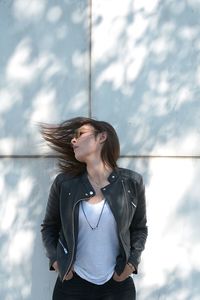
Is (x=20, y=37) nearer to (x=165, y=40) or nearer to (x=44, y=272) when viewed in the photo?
(x=165, y=40)

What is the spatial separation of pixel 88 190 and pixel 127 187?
0.26m

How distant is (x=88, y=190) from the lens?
2859 millimetres

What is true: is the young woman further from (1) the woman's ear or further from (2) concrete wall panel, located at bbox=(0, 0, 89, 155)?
(2) concrete wall panel, located at bbox=(0, 0, 89, 155)

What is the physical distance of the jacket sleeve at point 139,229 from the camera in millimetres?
2988

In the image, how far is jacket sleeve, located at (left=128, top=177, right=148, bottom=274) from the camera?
9.80 feet

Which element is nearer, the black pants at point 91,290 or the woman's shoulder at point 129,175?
the black pants at point 91,290

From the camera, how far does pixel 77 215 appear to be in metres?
2.83

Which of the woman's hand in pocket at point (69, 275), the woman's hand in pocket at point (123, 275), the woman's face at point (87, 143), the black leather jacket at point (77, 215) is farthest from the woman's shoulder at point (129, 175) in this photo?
the woman's hand in pocket at point (69, 275)

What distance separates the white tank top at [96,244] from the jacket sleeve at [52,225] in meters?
0.26

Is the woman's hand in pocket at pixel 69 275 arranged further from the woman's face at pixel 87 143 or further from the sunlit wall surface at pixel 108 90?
the sunlit wall surface at pixel 108 90

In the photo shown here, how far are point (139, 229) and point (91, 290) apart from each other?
51 cm

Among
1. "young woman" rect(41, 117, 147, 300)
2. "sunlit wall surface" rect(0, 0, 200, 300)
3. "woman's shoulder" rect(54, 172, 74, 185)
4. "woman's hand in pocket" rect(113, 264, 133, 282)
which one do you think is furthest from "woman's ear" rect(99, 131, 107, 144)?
"woman's hand in pocket" rect(113, 264, 133, 282)

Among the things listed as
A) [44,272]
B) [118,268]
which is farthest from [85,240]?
[44,272]

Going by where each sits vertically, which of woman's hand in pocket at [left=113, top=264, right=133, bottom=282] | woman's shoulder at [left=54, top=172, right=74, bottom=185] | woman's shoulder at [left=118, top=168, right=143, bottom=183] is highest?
Result: woman's shoulder at [left=118, top=168, right=143, bottom=183]
